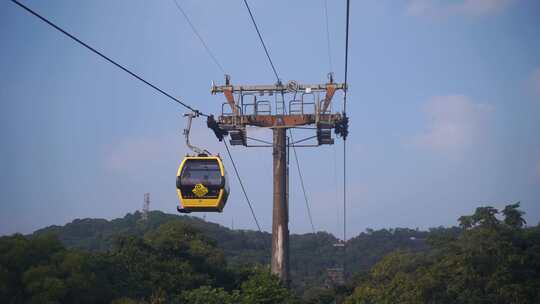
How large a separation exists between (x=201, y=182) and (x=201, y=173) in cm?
19

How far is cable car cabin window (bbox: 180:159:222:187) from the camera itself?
1344 cm

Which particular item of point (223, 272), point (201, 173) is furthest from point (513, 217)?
point (201, 173)

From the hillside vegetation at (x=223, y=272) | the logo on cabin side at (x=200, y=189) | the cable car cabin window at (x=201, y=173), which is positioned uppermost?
the cable car cabin window at (x=201, y=173)

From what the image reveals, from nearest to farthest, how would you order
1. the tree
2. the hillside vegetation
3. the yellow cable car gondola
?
the yellow cable car gondola
the hillside vegetation
the tree

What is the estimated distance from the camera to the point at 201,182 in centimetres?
1346

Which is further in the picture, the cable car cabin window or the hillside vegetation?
the hillside vegetation

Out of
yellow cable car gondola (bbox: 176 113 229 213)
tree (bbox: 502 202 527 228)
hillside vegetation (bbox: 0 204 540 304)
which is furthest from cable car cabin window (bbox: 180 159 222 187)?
tree (bbox: 502 202 527 228)

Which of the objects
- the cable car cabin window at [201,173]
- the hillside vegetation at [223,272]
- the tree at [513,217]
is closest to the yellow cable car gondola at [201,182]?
the cable car cabin window at [201,173]

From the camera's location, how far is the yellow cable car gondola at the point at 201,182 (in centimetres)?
1343

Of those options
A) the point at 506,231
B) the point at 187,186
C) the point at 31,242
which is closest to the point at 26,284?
the point at 31,242

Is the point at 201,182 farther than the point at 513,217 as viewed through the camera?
No

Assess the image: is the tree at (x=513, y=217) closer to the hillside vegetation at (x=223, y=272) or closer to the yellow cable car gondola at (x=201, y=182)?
the hillside vegetation at (x=223, y=272)

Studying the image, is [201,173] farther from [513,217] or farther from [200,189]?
[513,217]

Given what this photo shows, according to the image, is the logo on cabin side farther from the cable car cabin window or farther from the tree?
the tree
